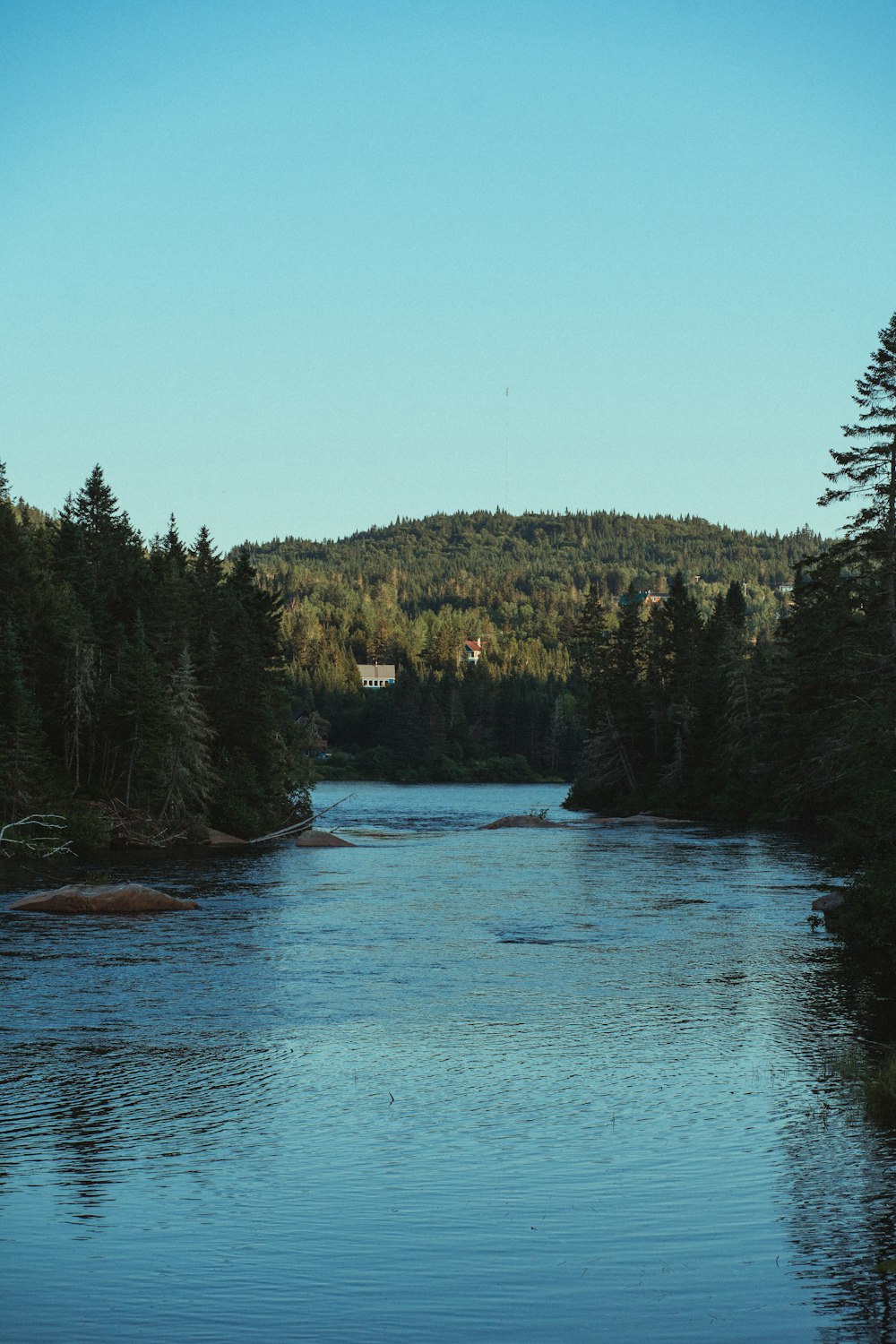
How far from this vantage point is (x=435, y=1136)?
1616 centimetres

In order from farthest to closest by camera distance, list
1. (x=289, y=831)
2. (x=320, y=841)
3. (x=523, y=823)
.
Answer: (x=523, y=823) < (x=289, y=831) < (x=320, y=841)

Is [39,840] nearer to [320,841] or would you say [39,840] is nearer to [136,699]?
[136,699]

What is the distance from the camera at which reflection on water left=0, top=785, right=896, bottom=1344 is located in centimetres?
1068

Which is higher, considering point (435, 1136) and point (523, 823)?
point (435, 1136)

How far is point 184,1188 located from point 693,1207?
17.4 ft

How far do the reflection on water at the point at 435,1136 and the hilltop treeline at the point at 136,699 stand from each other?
3039cm

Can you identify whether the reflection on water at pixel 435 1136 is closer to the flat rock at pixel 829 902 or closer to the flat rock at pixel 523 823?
the flat rock at pixel 829 902

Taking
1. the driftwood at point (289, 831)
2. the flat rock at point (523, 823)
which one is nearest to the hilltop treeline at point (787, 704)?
the flat rock at point (523, 823)

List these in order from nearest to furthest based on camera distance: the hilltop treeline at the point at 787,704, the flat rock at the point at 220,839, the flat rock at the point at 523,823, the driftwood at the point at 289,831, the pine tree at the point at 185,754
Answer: the hilltop treeline at the point at 787,704 < the pine tree at the point at 185,754 < the flat rock at the point at 220,839 < the driftwood at the point at 289,831 < the flat rock at the point at 523,823

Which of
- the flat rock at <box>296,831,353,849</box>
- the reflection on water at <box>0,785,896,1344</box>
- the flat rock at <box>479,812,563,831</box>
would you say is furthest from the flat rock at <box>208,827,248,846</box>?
the reflection on water at <box>0,785,896,1344</box>

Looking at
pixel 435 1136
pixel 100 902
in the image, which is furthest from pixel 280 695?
pixel 435 1136

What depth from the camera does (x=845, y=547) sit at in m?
52.8

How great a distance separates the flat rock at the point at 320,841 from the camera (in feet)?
217

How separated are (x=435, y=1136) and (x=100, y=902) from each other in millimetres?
24131
